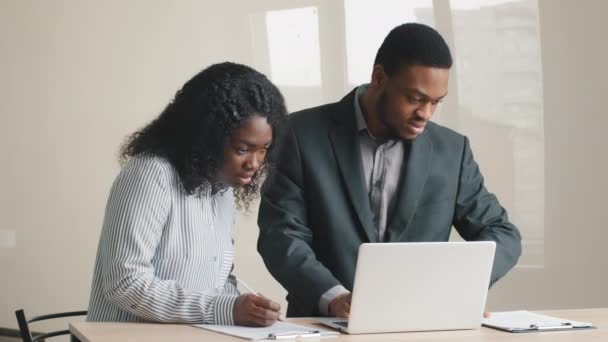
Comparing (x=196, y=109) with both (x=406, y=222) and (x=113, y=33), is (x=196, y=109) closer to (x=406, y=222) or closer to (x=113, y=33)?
(x=406, y=222)

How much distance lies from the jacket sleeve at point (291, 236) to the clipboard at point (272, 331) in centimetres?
25

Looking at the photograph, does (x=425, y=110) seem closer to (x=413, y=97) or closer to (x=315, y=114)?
(x=413, y=97)

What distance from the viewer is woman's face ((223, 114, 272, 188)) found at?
2.23 meters

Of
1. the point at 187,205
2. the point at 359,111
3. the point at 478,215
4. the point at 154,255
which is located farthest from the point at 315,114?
the point at 154,255

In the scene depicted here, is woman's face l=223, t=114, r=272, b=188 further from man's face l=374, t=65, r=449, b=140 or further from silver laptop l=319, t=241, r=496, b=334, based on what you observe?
man's face l=374, t=65, r=449, b=140

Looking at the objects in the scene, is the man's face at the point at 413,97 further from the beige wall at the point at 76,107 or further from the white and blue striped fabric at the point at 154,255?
the beige wall at the point at 76,107

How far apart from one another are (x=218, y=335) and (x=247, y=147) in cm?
45

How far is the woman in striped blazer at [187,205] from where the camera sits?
7.00 ft

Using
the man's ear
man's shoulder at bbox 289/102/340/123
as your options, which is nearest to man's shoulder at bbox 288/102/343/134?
man's shoulder at bbox 289/102/340/123

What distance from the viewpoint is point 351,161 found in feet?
8.82

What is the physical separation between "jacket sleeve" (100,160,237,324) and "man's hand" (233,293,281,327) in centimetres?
2

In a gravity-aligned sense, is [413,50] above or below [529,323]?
above

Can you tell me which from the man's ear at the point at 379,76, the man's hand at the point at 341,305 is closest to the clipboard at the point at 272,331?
the man's hand at the point at 341,305

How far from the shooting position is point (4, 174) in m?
3.75
